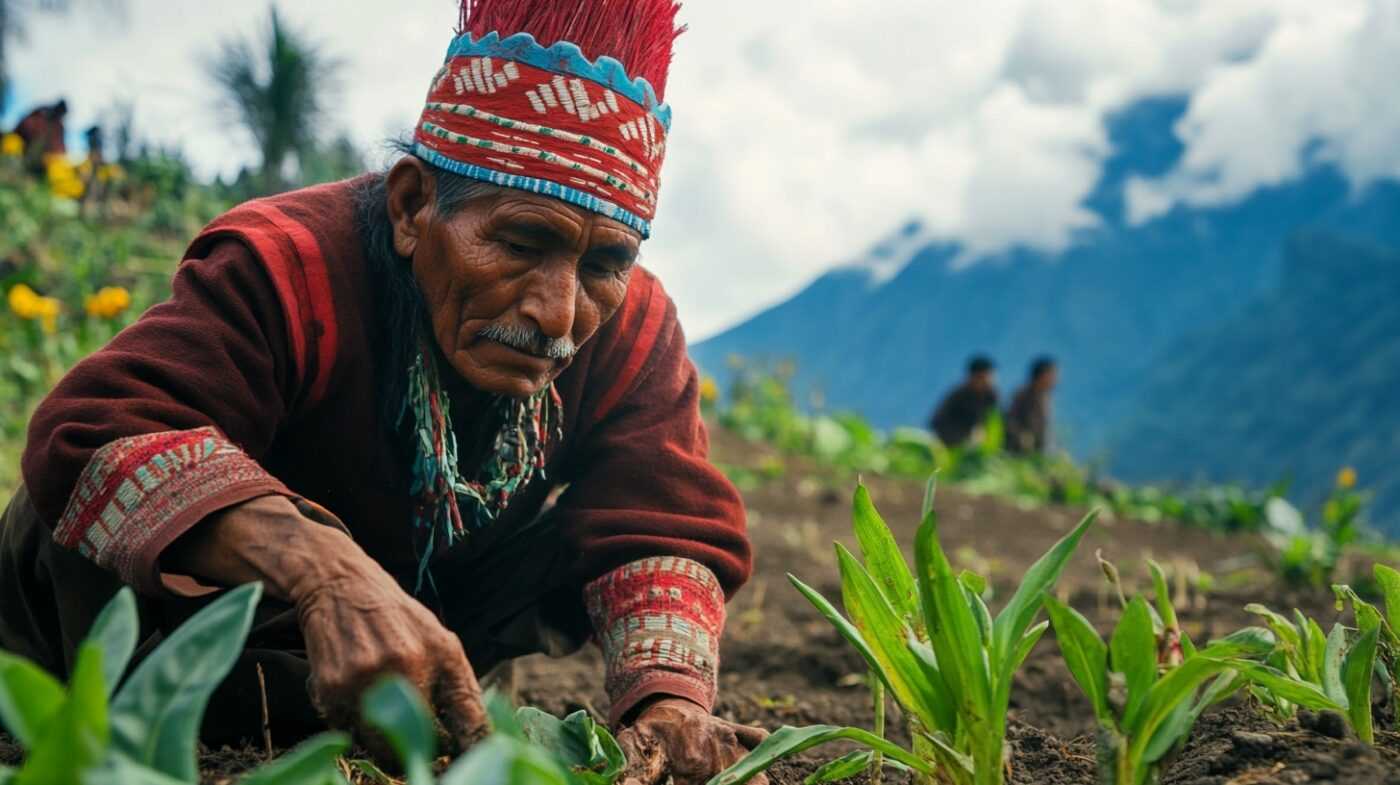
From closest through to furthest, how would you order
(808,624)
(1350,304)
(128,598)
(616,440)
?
1. (128,598)
2. (616,440)
3. (808,624)
4. (1350,304)

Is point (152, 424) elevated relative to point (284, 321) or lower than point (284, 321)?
lower

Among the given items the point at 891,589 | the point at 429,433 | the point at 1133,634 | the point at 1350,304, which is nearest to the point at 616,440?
the point at 429,433

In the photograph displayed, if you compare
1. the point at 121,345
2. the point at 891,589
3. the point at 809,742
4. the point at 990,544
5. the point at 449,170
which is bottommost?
the point at 990,544

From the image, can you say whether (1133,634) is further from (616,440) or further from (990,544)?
(990,544)

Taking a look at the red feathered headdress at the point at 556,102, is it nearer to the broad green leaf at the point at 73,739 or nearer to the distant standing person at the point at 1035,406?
the broad green leaf at the point at 73,739

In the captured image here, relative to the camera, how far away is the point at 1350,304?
4453cm

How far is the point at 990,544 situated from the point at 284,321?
542 centimetres

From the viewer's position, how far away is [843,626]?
1.47m

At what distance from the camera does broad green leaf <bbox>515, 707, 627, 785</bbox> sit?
148 centimetres

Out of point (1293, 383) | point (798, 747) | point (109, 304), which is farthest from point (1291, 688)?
point (1293, 383)

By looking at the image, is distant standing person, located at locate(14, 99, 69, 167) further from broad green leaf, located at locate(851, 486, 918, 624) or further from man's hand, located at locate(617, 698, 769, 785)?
broad green leaf, located at locate(851, 486, 918, 624)

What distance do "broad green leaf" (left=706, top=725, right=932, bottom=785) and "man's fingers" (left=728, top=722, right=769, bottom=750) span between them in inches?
10.8

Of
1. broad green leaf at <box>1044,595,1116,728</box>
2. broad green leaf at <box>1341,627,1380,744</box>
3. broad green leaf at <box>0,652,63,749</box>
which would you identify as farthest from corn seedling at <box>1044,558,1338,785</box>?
broad green leaf at <box>0,652,63,749</box>

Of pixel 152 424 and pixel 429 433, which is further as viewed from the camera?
pixel 429 433
